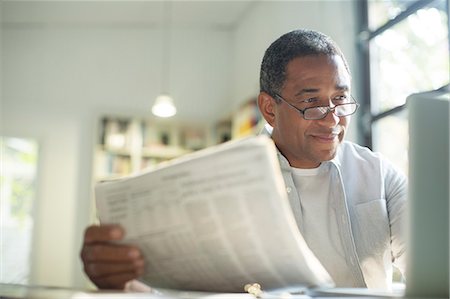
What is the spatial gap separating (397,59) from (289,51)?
72.9 inches

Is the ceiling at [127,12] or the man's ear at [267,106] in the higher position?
the ceiling at [127,12]

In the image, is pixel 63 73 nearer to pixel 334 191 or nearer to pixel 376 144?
pixel 376 144

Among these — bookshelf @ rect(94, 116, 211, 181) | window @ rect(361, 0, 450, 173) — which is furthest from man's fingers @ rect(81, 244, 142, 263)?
bookshelf @ rect(94, 116, 211, 181)

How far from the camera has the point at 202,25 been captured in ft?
16.9

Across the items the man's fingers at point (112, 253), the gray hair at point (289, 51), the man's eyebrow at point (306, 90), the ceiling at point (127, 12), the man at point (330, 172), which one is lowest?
the man's fingers at point (112, 253)

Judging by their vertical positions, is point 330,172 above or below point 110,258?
above

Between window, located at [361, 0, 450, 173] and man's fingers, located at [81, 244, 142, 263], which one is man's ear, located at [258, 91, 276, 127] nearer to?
man's fingers, located at [81, 244, 142, 263]

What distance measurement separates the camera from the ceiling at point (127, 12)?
4.65 meters

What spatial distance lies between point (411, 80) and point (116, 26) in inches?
130

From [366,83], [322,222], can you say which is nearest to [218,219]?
[322,222]

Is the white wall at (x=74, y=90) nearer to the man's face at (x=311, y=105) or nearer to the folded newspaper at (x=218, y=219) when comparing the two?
the man's face at (x=311, y=105)

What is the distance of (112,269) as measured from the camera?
2.34ft

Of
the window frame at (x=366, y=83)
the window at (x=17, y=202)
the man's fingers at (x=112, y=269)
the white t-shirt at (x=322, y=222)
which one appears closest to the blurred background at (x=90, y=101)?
the window at (x=17, y=202)

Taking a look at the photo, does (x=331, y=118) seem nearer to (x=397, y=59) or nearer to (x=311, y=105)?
(x=311, y=105)
